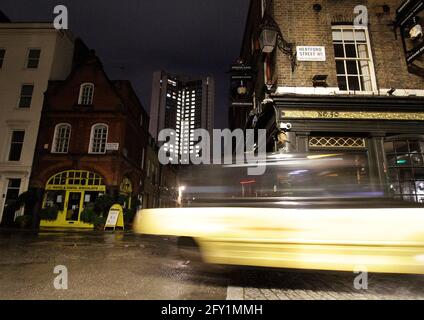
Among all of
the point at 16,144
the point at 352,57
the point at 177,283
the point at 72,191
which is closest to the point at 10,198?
A: the point at 16,144

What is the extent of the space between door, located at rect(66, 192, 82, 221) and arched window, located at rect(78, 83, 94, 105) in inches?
267

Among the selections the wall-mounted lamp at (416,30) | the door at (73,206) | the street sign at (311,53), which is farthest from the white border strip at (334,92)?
the door at (73,206)

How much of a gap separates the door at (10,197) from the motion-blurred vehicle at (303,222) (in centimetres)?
1691

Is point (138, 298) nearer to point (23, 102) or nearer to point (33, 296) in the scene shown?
point (33, 296)

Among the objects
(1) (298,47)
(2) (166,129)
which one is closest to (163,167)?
(1) (298,47)

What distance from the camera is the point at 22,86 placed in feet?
60.1

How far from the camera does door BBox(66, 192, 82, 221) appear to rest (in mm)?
16297

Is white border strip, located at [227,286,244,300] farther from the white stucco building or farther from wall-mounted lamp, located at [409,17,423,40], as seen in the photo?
the white stucco building

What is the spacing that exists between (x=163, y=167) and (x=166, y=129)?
5638 cm

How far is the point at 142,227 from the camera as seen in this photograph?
4031mm

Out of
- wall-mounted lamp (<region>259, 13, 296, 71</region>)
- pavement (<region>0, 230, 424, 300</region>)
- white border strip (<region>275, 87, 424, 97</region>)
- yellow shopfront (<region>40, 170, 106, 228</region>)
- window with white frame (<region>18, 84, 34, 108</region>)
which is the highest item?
window with white frame (<region>18, 84, 34, 108</region>)

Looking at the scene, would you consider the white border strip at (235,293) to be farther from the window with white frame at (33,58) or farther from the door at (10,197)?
the window with white frame at (33,58)

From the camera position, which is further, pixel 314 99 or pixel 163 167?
pixel 163 167

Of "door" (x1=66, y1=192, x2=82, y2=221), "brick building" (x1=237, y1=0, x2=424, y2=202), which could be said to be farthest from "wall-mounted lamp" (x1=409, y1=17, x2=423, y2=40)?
"door" (x1=66, y1=192, x2=82, y2=221)
